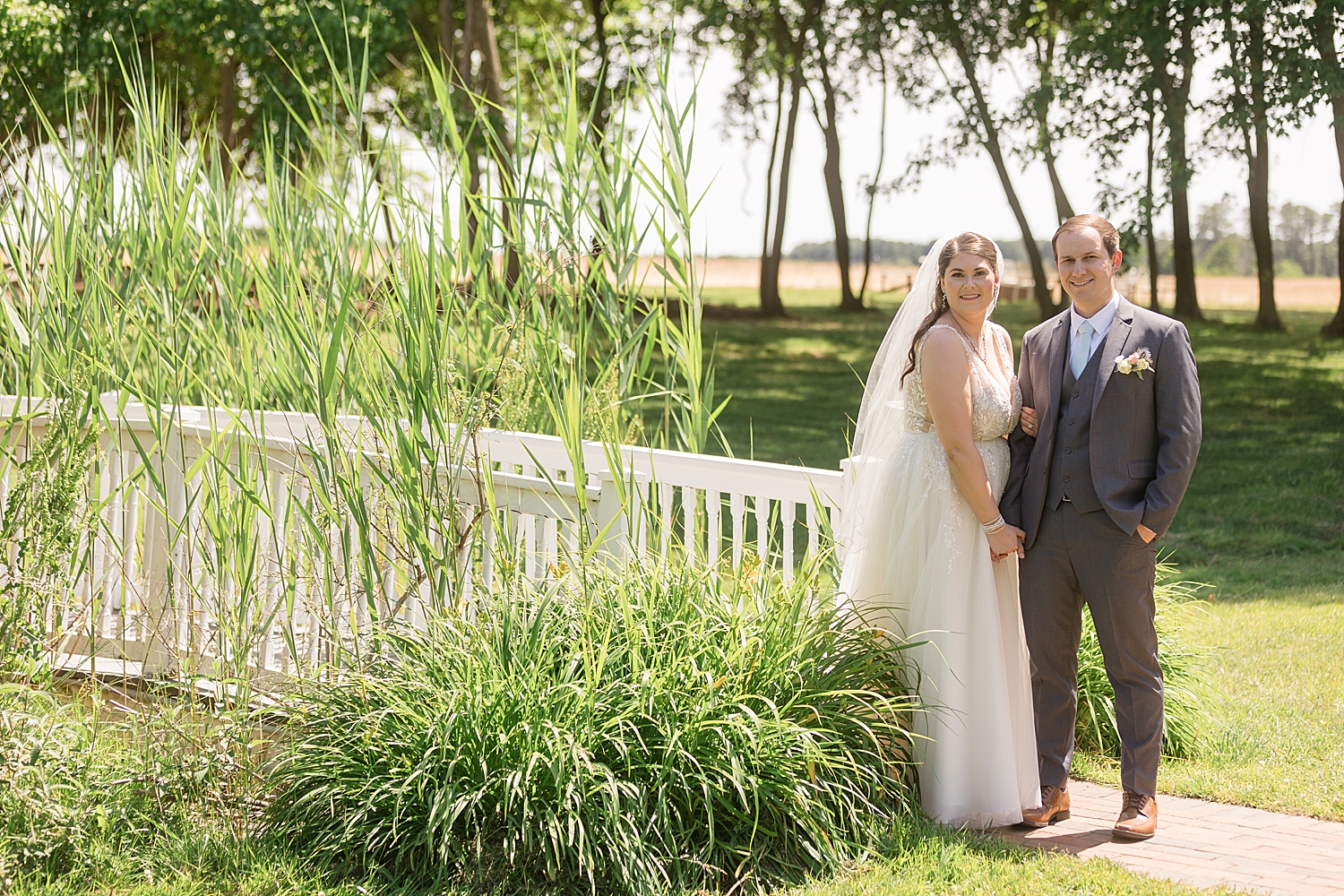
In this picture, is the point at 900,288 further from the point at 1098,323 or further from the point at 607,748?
the point at 607,748

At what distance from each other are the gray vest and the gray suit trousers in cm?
4

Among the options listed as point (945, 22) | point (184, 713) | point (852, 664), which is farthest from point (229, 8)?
point (852, 664)

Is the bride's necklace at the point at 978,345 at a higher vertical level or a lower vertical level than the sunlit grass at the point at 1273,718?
higher

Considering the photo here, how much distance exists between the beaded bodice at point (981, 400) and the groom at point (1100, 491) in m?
0.07

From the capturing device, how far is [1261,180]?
19.3 m

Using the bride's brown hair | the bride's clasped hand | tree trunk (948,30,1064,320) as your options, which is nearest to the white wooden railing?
the bride's clasped hand

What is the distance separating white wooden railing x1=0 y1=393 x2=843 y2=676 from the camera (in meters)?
3.86

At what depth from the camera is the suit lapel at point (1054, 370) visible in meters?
3.78

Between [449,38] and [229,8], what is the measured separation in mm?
3133

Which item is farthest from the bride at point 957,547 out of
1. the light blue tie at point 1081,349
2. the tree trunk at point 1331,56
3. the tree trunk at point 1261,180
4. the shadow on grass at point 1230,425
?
the tree trunk at point 1261,180

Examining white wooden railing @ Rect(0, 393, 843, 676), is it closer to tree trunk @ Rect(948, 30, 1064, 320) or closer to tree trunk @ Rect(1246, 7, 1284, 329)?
tree trunk @ Rect(1246, 7, 1284, 329)

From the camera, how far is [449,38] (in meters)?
16.9

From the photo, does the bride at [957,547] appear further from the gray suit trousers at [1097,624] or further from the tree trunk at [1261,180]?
the tree trunk at [1261,180]

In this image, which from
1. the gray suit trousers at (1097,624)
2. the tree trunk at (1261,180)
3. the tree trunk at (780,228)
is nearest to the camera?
the gray suit trousers at (1097,624)
